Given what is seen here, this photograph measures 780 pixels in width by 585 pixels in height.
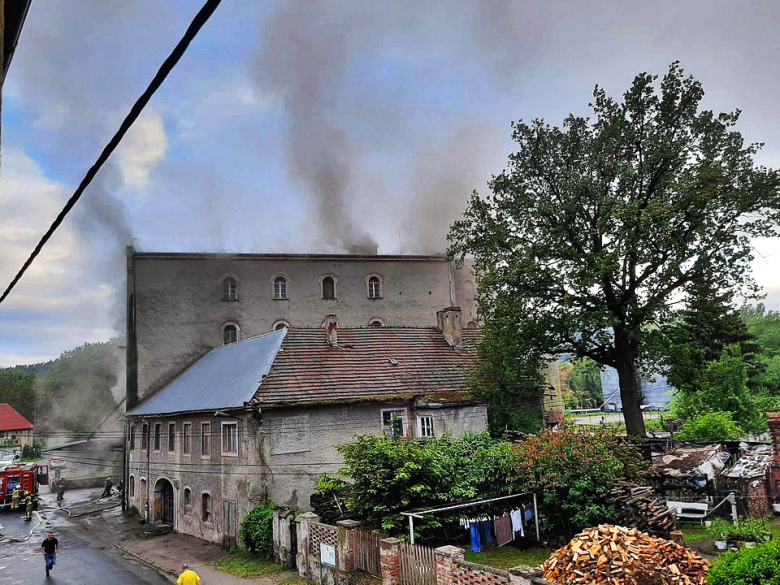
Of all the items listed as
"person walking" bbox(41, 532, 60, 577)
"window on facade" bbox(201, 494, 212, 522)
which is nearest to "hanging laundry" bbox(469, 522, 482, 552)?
"window on facade" bbox(201, 494, 212, 522)

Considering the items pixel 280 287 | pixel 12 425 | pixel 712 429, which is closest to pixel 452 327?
pixel 712 429

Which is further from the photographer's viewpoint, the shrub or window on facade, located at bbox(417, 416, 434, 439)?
the shrub

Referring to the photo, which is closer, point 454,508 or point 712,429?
point 454,508

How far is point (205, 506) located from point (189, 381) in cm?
881

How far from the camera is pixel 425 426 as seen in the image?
84.4ft

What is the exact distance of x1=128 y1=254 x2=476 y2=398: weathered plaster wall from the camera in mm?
36844

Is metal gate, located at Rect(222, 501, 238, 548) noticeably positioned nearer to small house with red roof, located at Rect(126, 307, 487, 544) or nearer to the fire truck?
small house with red roof, located at Rect(126, 307, 487, 544)

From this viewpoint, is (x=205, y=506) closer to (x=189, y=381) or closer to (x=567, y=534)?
(x=189, y=381)

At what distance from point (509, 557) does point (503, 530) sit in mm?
741

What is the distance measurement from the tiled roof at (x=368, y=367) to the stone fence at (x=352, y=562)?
5.58 m

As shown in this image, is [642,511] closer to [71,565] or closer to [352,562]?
[352,562]

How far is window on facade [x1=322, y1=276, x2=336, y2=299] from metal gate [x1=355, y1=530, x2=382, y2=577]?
25.9 m

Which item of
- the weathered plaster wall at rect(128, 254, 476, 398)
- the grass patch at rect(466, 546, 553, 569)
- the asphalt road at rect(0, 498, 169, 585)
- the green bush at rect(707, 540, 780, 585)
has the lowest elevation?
the asphalt road at rect(0, 498, 169, 585)

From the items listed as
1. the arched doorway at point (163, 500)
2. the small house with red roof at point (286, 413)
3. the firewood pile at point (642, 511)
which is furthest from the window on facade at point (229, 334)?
the firewood pile at point (642, 511)
